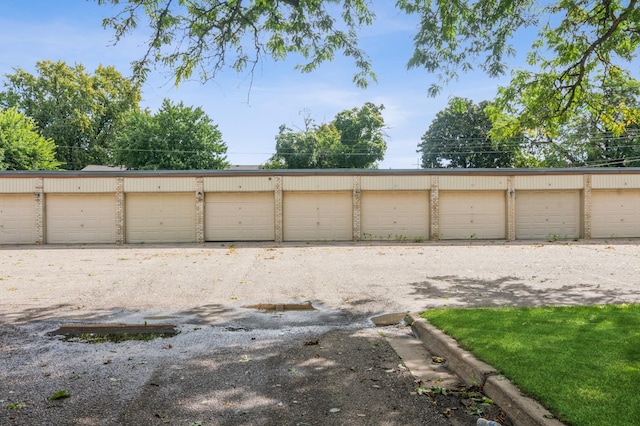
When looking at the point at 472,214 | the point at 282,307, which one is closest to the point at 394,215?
the point at 472,214

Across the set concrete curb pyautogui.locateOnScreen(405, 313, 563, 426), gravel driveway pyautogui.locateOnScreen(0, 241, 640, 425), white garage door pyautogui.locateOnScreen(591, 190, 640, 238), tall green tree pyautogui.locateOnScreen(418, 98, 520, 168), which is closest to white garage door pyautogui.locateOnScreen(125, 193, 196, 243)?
gravel driveway pyautogui.locateOnScreen(0, 241, 640, 425)

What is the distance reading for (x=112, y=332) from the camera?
21.3 ft

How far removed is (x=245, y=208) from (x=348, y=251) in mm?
7506

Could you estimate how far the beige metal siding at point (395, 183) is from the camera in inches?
956

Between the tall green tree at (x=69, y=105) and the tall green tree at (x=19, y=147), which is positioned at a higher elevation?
the tall green tree at (x=69, y=105)

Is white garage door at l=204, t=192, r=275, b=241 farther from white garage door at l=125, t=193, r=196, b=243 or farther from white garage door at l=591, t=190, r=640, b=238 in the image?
white garage door at l=591, t=190, r=640, b=238

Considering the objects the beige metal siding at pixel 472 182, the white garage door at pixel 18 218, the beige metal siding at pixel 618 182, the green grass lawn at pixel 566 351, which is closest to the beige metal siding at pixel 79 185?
the white garage door at pixel 18 218

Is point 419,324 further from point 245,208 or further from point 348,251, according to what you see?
point 245,208

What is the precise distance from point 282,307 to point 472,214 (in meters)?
18.9

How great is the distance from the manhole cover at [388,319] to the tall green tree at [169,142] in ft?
111

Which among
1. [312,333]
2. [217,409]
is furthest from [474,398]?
[312,333]

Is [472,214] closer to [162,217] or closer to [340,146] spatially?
[162,217]

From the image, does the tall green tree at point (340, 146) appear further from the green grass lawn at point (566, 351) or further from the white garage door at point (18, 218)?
the green grass lawn at point (566, 351)

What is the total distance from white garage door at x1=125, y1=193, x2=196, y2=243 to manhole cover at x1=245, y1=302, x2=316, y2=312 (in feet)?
55.6
